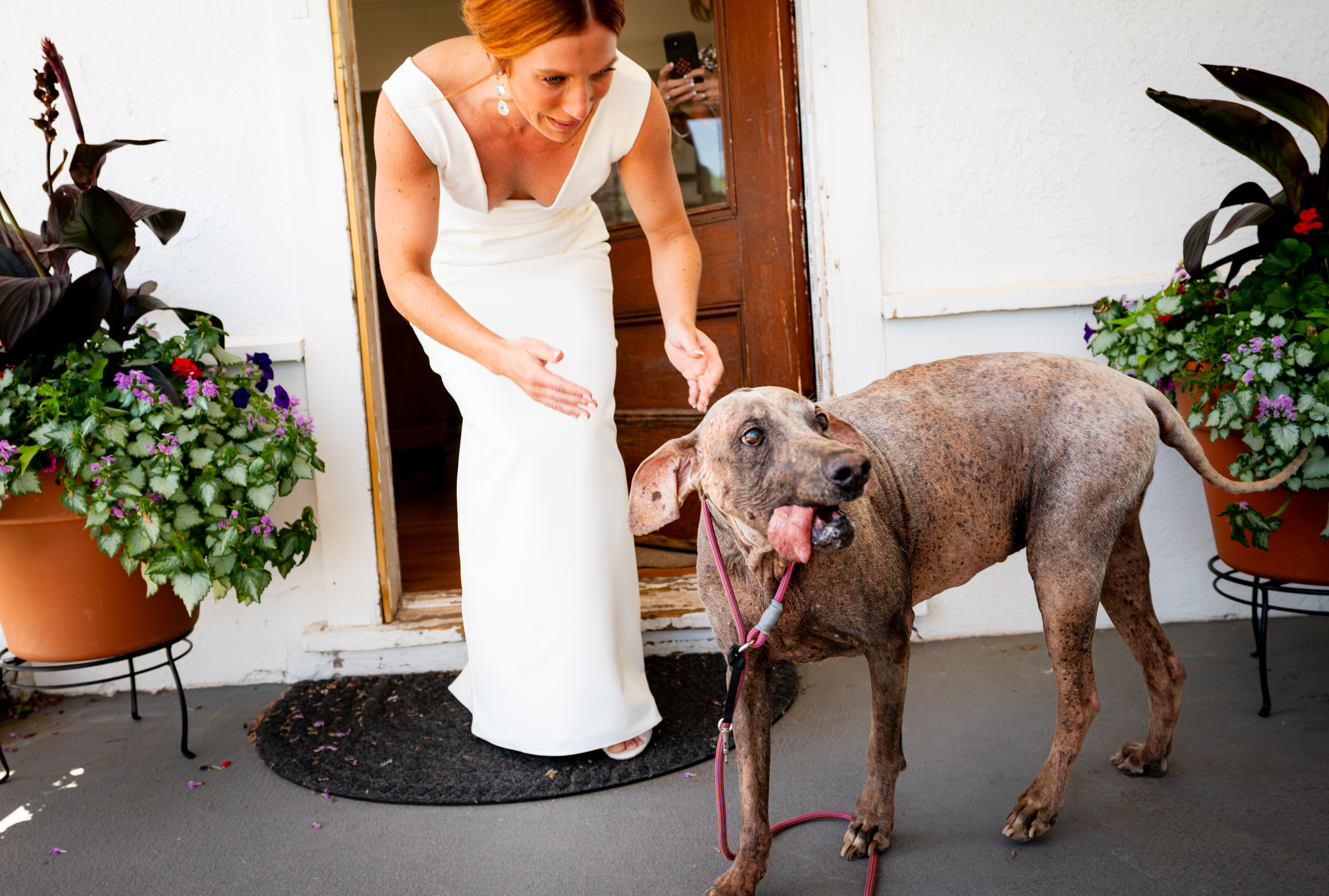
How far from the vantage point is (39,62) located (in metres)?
2.71

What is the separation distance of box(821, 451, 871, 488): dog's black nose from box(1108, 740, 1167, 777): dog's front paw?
1.20 m

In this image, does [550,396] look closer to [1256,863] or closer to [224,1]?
[1256,863]

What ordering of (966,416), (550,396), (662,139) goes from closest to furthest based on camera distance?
1. (550,396)
2. (966,416)
3. (662,139)

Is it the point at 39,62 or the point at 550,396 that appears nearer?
the point at 550,396

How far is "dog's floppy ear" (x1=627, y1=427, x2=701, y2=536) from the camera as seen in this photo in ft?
4.84

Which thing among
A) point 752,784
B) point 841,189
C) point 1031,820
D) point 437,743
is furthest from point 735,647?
point 841,189

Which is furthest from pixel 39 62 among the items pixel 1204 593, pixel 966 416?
pixel 1204 593

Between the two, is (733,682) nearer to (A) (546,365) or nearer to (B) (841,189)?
(A) (546,365)

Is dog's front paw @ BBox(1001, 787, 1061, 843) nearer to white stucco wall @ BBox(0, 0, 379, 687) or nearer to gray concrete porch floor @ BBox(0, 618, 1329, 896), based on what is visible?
gray concrete porch floor @ BBox(0, 618, 1329, 896)

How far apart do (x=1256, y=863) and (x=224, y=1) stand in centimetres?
334

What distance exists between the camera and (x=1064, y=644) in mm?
1732

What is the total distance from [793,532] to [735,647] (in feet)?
1.14

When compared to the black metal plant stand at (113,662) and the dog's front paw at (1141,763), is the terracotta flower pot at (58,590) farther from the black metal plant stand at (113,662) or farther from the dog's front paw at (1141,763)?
the dog's front paw at (1141,763)

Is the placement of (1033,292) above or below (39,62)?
below
